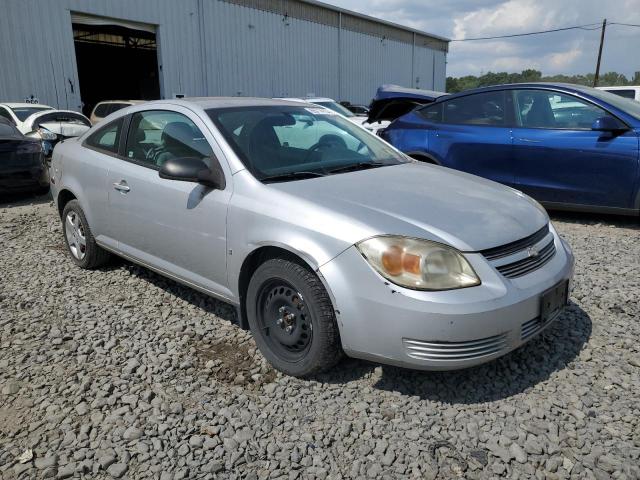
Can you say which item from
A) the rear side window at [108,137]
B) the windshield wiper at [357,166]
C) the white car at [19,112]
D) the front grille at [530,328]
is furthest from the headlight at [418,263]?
the white car at [19,112]

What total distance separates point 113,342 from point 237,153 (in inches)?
56.7

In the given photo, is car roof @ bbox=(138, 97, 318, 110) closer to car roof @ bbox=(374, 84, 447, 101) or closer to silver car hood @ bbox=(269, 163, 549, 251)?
silver car hood @ bbox=(269, 163, 549, 251)

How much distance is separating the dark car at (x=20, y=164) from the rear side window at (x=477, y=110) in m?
5.98

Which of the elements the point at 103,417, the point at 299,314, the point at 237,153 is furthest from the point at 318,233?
the point at 103,417

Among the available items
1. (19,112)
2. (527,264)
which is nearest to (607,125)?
(527,264)

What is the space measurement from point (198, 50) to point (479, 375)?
20.1 metres

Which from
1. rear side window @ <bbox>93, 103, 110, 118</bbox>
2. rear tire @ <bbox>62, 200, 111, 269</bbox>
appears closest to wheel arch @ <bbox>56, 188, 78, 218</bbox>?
rear tire @ <bbox>62, 200, 111, 269</bbox>

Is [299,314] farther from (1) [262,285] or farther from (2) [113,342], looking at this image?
(2) [113,342]

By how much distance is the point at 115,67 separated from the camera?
29.2 meters

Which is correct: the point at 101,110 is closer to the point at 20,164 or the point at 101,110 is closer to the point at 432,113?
the point at 20,164

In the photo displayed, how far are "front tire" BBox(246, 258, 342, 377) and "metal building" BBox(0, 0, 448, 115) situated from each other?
52.9 feet

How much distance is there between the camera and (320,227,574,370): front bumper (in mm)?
2412

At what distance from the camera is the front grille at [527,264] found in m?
2.60

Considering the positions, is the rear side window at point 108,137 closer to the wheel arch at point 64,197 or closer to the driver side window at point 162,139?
the driver side window at point 162,139
